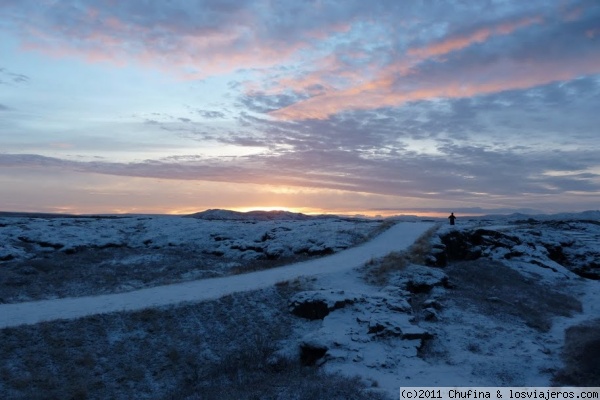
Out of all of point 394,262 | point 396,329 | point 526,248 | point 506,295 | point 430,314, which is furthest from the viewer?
point 526,248

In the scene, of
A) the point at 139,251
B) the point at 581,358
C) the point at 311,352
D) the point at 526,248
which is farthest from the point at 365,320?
the point at 139,251

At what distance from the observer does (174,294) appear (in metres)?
23.4

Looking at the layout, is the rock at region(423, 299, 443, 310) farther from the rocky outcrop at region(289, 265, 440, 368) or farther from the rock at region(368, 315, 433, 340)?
the rock at region(368, 315, 433, 340)

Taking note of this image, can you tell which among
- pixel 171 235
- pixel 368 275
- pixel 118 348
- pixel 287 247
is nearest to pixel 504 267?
pixel 368 275

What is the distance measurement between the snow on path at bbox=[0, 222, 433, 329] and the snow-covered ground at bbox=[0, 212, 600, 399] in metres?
0.06

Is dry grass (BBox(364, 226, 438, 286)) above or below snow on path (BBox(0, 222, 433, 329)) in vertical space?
above

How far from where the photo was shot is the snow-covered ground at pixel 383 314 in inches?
655

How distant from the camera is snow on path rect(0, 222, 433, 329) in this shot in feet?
64.7

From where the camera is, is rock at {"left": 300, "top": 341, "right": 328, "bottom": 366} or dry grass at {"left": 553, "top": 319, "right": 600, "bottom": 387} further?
rock at {"left": 300, "top": 341, "right": 328, "bottom": 366}

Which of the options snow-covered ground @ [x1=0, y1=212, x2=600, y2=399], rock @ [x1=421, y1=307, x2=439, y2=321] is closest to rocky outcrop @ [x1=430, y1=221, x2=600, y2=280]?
snow-covered ground @ [x1=0, y1=212, x2=600, y2=399]

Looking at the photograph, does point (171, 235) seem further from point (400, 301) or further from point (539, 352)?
point (539, 352)

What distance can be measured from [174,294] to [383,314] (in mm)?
10558

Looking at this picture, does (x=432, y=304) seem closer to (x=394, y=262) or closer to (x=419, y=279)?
(x=419, y=279)

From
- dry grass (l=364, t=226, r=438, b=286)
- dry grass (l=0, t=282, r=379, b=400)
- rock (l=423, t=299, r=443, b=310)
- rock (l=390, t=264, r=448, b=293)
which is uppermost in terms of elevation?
dry grass (l=364, t=226, r=438, b=286)
